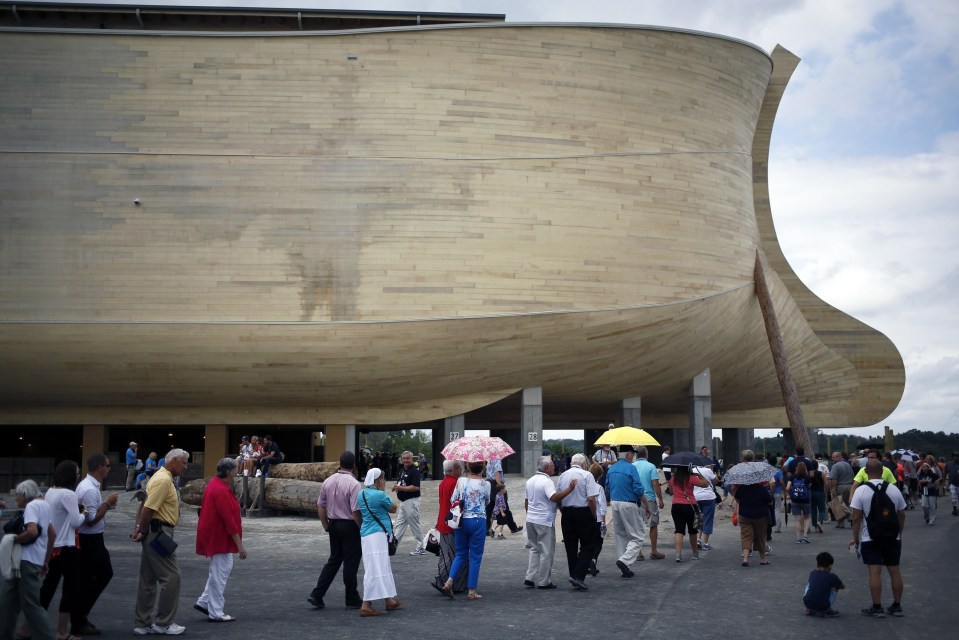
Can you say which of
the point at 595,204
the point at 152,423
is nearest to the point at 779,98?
the point at 595,204

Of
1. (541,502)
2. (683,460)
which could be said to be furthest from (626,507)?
(541,502)

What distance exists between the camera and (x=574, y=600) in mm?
9484

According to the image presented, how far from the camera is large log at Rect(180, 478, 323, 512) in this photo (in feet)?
60.1

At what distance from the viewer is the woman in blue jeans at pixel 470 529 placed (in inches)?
382

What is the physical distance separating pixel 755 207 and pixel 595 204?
11.3 metres

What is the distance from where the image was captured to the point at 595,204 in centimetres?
2694

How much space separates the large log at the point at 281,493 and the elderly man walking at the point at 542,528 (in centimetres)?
826

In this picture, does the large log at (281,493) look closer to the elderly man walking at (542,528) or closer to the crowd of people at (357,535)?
the crowd of people at (357,535)

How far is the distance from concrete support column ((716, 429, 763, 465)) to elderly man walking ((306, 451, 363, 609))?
32.2 m

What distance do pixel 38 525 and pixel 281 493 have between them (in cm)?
1226

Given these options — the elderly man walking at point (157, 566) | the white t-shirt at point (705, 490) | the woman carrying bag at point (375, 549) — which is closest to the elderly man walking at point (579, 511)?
the woman carrying bag at point (375, 549)

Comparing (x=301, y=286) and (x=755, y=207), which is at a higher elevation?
(x=755, y=207)

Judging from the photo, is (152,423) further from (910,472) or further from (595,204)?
(910,472)

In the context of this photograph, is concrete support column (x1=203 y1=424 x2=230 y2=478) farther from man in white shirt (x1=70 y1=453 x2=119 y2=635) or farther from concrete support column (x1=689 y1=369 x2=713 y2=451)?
man in white shirt (x1=70 y1=453 x2=119 y2=635)
